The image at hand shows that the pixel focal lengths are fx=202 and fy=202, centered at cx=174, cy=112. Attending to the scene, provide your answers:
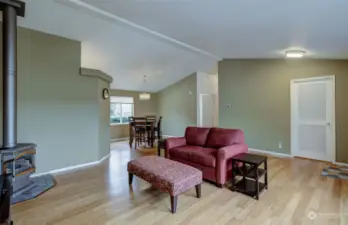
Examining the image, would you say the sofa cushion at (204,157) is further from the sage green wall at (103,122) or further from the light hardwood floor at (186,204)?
the sage green wall at (103,122)

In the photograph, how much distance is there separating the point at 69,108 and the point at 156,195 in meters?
2.68

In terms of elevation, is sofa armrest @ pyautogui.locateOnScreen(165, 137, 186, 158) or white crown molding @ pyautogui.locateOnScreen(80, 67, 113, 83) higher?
white crown molding @ pyautogui.locateOnScreen(80, 67, 113, 83)

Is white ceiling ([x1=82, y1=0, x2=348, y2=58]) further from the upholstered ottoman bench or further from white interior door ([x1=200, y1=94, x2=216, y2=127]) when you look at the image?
white interior door ([x1=200, y1=94, x2=216, y2=127])

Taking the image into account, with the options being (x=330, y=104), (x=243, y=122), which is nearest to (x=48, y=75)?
→ (x=243, y=122)

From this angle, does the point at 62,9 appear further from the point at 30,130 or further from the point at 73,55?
the point at 30,130

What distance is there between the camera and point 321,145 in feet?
15.5

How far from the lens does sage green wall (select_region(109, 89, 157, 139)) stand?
812cm

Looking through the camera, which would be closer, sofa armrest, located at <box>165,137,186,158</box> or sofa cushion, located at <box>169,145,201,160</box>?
sofa cushion, located at <box>169,145,201,160</box>

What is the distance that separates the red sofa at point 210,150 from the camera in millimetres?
3219

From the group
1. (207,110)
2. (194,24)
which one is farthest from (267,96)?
(207,110)

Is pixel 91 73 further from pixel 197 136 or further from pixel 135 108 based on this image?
pixel 135 108

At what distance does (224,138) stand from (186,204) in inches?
60.5

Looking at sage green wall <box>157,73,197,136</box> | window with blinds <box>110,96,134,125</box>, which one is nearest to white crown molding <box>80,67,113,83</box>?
window with blinds <box>110,96,134,125</box>

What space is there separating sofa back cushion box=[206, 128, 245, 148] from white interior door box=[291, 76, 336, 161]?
2.24m
